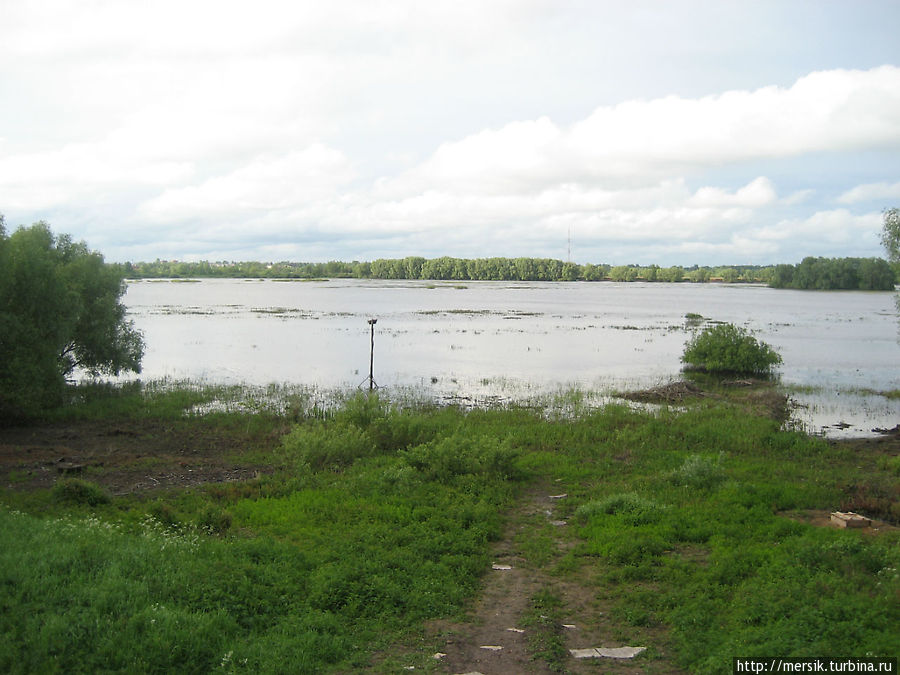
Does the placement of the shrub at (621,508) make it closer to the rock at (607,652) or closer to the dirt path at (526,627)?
the dirt path at (526,627)

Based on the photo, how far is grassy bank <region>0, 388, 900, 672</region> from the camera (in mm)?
6469

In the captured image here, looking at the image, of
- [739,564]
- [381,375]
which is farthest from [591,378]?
[739,564]

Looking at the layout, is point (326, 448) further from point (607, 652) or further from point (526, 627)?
point (607, 652)

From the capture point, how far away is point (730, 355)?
33.4 metres

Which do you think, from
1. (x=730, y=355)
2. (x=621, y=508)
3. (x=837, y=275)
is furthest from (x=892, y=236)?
(x=837, y=275)

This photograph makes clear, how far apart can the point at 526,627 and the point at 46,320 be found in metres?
19.9

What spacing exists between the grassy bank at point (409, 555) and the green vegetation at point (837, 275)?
153 meters

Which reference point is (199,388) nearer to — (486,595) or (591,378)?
(591,378)

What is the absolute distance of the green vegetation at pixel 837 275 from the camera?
144 m

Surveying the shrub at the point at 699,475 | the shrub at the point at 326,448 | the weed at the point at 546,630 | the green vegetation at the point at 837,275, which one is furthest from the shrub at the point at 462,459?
the green vegetation at the point at 837,275

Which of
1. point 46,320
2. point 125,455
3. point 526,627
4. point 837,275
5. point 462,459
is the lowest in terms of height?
point 125,455

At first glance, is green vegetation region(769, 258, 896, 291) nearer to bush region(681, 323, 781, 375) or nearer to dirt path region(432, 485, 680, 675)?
bush region(681, 323, 781, 375)

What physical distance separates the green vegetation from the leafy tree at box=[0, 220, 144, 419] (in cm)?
15465

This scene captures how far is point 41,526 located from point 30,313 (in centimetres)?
1440
